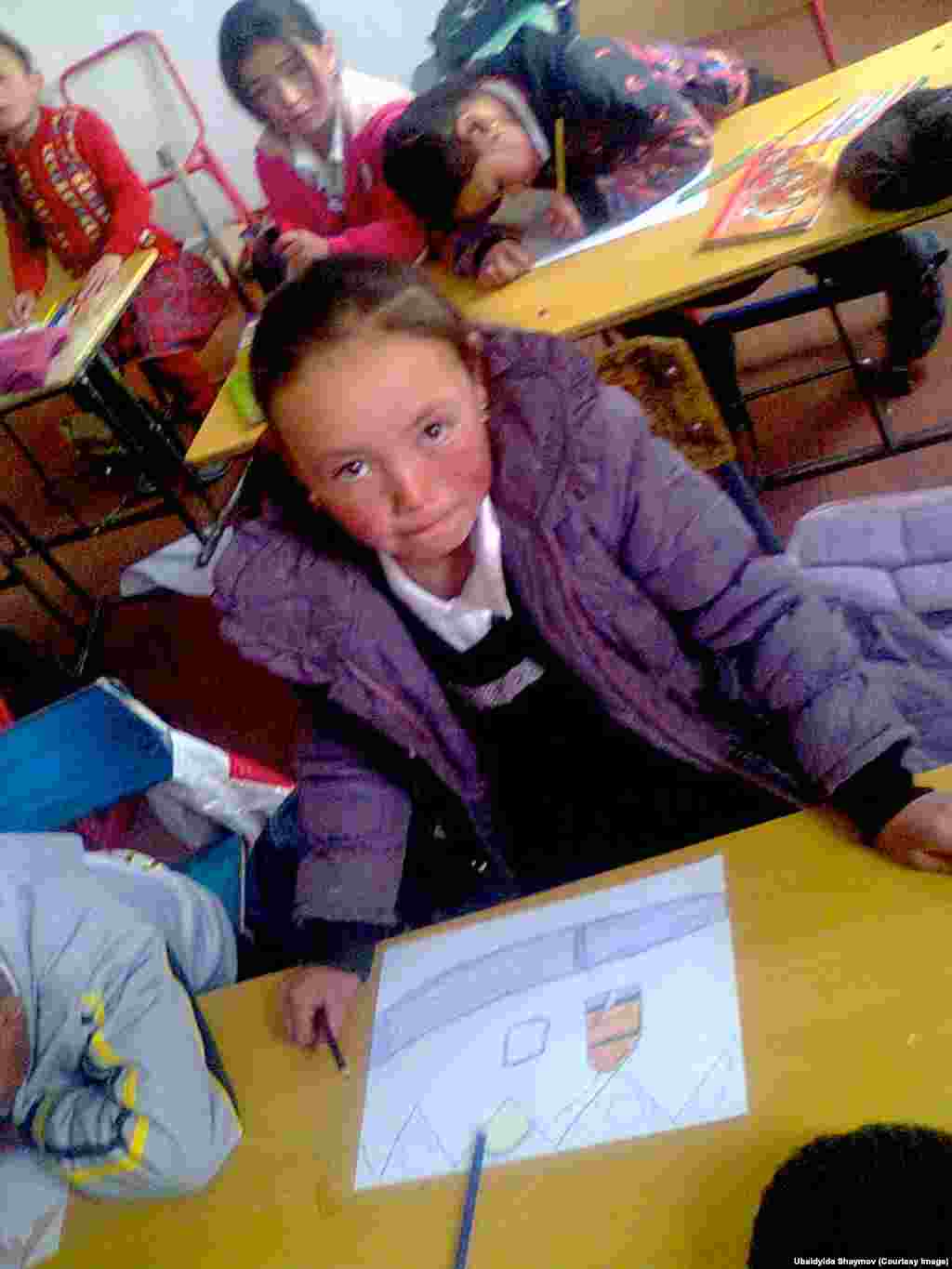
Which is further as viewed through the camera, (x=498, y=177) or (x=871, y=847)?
(x=498, y=177)

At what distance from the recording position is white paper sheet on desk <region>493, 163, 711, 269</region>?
6.13 feet

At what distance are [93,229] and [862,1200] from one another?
4.00 metres

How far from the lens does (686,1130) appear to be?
2.33 ft

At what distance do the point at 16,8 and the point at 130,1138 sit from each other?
4969 millimetres

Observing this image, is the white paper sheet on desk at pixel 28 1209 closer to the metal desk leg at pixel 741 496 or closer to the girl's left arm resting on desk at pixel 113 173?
A: the metal desk leg at pixel 741 496

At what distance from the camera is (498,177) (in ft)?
6.83

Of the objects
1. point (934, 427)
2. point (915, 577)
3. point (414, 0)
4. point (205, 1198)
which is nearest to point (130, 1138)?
point (205, 1198)

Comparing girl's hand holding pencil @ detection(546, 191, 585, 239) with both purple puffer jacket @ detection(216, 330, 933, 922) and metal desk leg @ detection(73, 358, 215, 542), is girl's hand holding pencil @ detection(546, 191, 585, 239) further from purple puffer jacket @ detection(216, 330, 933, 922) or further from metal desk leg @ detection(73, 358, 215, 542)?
metal desk leg @ detection(73, 358, 215, 542)

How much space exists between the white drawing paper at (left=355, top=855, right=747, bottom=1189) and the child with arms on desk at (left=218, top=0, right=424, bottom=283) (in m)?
2.12

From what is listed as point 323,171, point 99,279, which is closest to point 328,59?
point 323,171

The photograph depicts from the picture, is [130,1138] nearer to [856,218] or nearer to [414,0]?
[856,218]

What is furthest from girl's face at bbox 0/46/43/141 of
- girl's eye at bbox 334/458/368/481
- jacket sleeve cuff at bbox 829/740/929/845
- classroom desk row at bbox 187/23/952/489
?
jacket sleeve cuff at bbox 829/740/929/845

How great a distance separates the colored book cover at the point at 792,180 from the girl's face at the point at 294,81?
4.77ft

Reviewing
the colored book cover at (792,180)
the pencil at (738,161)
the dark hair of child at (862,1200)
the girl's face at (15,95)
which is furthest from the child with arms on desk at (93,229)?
the dark hair of child at (862,1200)
